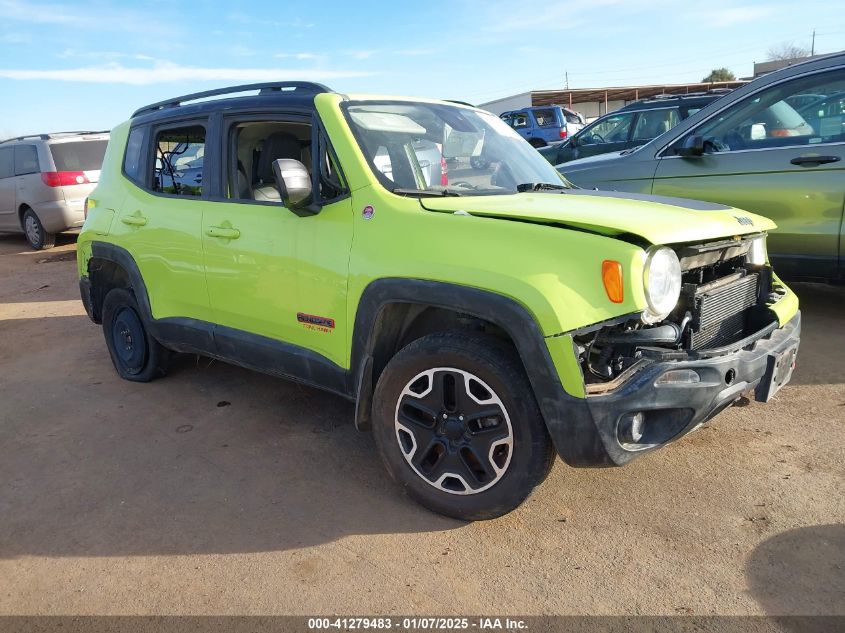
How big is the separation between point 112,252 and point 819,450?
169 inches

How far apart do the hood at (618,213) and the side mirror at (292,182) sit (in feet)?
1.90

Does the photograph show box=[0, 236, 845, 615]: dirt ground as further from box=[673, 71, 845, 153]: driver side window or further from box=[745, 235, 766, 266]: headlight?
box=[673, 71, 845, 153]: driver side window

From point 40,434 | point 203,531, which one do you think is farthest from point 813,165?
point 40,434

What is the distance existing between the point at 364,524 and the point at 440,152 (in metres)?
1.85

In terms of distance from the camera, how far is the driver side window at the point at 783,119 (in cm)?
500

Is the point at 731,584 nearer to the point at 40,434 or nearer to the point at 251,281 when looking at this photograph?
the point at 251,281

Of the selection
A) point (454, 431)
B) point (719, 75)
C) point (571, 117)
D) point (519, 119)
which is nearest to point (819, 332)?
point (454, 431)

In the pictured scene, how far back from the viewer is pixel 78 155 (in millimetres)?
11312

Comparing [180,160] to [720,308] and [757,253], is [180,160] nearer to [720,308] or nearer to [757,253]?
[720,308]

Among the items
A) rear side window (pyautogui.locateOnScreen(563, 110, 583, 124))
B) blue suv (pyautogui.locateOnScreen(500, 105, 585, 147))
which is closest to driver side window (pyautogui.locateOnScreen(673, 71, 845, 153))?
blue suv (pyautogui.locateOnScreen(500, 105, 585, 147))

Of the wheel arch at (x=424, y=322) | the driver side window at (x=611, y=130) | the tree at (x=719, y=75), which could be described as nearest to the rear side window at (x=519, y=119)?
the driver side window at (x=611, y=130)

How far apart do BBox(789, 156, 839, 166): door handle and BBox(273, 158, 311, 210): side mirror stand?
3740mm

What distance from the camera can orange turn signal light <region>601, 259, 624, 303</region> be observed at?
7.95 feet

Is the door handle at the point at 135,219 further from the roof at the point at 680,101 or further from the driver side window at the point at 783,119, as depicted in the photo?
the roof at the point at 680,101
